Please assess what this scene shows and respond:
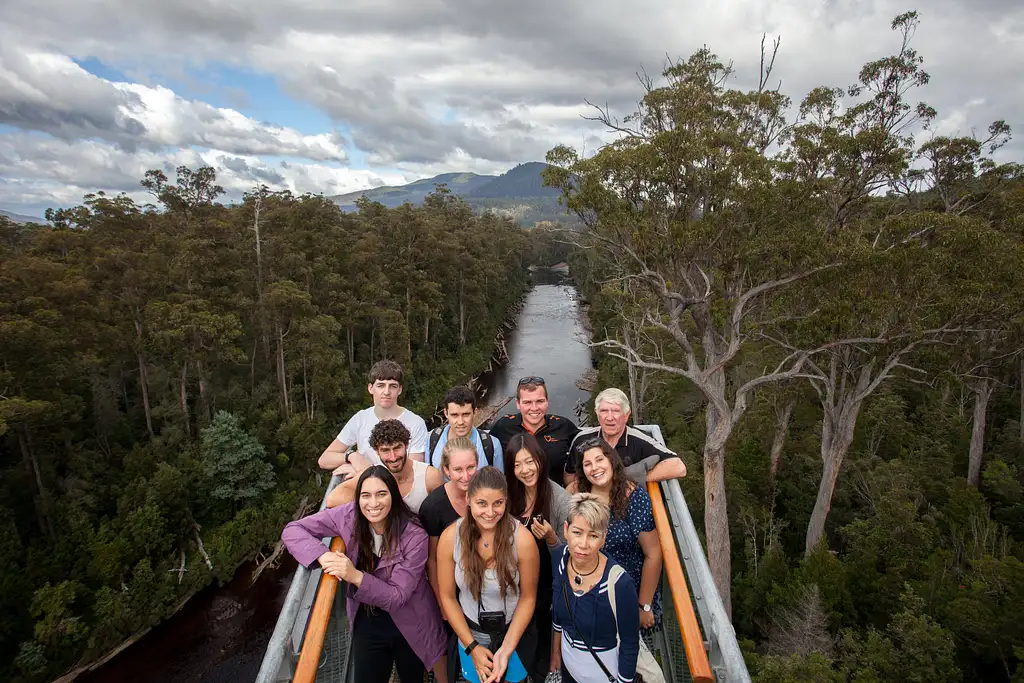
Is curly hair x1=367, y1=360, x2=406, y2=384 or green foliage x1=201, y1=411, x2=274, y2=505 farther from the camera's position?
green foliage x1=201, y1=411, x2=274, y2=505

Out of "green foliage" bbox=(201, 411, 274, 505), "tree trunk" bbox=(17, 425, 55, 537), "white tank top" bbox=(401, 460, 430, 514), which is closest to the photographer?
"white tank top" bbox=(401, 460, 430, 514)

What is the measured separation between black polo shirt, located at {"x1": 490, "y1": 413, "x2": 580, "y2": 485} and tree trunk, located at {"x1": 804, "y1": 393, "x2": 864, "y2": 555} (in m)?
8.91

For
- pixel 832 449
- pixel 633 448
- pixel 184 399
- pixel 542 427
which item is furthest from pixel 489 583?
pixel 184 399

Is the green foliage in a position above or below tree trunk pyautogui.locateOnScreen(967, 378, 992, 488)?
below

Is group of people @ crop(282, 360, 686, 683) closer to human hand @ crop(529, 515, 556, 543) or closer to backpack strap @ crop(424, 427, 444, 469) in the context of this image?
human hand @ crop(529, 515, 556, 543)

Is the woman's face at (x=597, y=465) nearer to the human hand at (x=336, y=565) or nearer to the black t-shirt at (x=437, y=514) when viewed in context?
the black t-shirt at (x=437, y=514)

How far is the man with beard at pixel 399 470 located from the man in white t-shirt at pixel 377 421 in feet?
1.02

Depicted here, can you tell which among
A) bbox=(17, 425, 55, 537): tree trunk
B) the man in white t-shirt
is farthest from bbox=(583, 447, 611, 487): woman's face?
bbox=(17, 425, 55, 537): tree trunk

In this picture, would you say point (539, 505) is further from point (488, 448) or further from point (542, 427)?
point (542, 427)

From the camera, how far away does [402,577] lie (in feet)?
8.19

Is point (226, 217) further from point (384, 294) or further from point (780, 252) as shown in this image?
point (780, 252)

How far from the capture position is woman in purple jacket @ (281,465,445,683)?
247cm

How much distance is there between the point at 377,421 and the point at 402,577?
1242 mm

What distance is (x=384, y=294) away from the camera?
61.6 feet
